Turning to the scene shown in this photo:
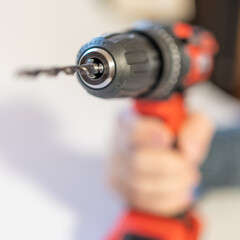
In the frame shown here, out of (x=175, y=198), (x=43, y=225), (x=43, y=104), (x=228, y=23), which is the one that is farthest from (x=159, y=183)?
(x=228, y=23)

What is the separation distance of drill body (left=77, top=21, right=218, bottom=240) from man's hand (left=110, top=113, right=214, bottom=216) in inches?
0.5

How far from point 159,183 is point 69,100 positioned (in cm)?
25

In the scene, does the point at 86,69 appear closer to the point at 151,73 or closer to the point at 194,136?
the point at 151,73

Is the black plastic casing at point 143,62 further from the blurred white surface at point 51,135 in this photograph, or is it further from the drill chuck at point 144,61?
the blurred white surface at point 51,135

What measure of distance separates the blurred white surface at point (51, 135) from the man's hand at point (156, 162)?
0.18ft

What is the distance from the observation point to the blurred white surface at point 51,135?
373 millimetres

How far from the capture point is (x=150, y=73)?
245mm

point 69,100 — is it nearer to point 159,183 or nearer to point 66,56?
point 66,56

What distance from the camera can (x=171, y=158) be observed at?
1.21 ft

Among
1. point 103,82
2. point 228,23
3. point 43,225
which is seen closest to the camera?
point 103,82

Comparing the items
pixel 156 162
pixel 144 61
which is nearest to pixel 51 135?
pixel 156 162

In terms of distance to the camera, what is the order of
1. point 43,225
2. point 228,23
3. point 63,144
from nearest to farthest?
point 43,225, point 63,144, point 228,23

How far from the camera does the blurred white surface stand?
1.22 ft

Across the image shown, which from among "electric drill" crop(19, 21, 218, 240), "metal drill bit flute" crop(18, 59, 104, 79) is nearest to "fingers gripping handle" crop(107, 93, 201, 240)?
"electric drill" crop(19, 21, 218, 240)
